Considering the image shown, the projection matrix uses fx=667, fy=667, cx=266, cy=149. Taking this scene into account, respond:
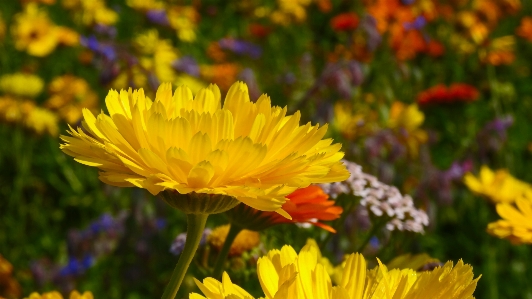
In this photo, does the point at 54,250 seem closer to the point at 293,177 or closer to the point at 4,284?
the point at 4,284

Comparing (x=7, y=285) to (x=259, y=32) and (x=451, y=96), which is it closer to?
(x=451, y=96)

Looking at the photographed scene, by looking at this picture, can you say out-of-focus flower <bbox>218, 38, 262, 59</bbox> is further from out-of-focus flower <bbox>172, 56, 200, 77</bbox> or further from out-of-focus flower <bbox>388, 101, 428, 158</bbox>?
out-of-focus flower <bbox>388, 101, 428, 158</bbox>

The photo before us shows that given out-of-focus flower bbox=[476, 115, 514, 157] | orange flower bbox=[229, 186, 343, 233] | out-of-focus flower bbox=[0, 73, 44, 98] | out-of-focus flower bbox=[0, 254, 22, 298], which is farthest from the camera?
out-of-focus flower bbox=[0, 73, 44, 98]

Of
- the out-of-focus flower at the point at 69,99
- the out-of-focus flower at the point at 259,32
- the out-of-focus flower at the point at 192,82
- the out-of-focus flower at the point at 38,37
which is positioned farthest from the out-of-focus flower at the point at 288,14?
the out-of-focus flower at the point at 69,99

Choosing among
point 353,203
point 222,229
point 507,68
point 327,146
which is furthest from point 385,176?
point 507,68

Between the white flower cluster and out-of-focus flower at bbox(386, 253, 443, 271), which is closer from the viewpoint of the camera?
out-of-focus flower at bbox(386, 253, 443, 271)

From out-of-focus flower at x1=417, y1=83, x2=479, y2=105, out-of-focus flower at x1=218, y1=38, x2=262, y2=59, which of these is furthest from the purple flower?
out-of-focus flower at x1=417, y1=83, x2=479, y2=105

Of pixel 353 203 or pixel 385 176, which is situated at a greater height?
pixel 353 203
